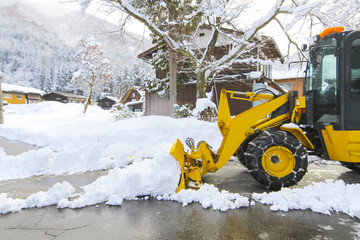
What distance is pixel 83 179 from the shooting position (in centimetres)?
470

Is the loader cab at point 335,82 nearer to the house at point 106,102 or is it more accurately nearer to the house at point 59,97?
the house at point 59,97

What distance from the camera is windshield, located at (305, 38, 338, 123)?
12.3 ft

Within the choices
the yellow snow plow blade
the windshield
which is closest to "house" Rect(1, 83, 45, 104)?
the yellow snow plow blade

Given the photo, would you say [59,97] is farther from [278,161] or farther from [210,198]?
[278,161]

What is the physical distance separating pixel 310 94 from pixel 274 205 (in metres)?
2.11

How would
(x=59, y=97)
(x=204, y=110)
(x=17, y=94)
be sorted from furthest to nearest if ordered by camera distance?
(x=59, y=97) < (x=17, y=94) < (x=204, y=110)

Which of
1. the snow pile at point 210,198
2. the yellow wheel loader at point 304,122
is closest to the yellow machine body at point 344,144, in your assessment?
the yellow wheel loader at point 304,122

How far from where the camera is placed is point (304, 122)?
13.7 feet

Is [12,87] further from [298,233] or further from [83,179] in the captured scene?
[298,233]

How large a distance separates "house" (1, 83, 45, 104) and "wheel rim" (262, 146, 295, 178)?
49.6 m

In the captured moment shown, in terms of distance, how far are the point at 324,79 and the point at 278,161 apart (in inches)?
62.0

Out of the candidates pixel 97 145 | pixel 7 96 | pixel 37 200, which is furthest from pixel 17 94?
pixel 37 200

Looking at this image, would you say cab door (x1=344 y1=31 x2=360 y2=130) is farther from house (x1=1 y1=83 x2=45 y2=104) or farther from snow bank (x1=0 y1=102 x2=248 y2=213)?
house (x1=1 y1=83 x2=45 y2=104)

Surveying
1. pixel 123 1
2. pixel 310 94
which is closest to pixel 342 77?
pixel 310 94
